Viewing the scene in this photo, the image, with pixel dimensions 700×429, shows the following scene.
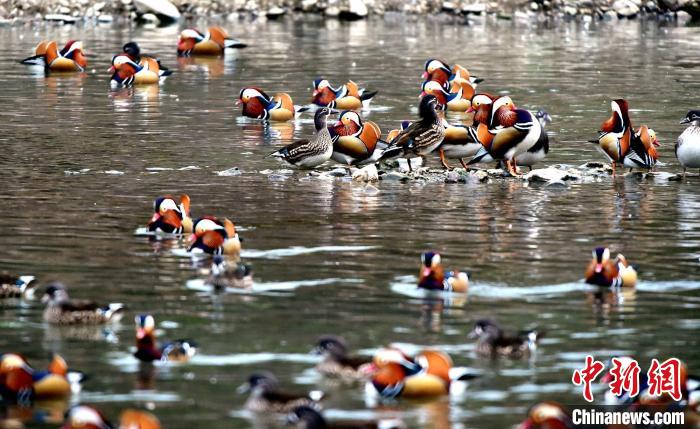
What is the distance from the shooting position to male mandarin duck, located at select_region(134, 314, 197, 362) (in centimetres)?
1162

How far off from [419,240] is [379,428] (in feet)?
22.0

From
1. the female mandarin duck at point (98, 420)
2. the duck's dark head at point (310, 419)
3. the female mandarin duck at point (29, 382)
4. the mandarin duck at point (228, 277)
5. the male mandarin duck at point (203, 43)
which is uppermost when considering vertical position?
the duck's dark head at point (310, 419)

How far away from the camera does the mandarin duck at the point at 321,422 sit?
9289 millimetres

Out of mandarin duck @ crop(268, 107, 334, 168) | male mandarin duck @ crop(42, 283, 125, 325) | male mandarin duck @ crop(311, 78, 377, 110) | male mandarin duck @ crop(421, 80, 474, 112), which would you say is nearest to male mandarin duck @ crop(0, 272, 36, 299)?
male mandarin duck @ crop(42, 283, 125, 325)

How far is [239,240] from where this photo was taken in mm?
15758

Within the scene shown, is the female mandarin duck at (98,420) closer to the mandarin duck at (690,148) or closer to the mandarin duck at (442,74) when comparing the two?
the mandarin duck at (690,148)

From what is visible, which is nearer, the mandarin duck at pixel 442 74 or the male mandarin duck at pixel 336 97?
the male mandarin duck at pixel 336 97

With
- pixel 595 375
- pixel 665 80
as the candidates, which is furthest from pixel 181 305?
pixel 665 80

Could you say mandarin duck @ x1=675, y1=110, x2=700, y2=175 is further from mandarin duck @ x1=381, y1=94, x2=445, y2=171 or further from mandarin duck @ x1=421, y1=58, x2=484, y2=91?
mandarin duck @ x1=421, y1=58, x2=484, y2=91

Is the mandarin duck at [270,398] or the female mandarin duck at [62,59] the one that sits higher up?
the mandarin duck at [270,398]

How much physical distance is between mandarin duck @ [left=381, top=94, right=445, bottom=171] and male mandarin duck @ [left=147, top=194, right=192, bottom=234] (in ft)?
15.1

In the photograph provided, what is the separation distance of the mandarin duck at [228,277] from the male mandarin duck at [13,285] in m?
1.66

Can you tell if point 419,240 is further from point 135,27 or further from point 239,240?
point 135,27

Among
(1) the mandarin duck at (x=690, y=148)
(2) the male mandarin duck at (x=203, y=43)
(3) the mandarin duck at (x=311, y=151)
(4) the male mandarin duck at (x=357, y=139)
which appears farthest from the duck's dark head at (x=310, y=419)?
(2) the male mandarin duck at (x=203, y=43)
